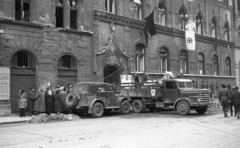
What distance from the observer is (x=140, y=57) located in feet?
86.0

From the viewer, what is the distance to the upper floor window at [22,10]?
18.6 m

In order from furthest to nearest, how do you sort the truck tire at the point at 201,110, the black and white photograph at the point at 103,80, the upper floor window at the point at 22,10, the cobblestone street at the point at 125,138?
the upper floor window at the point at 22,10
the truck tire at the point at 201,110
the black and white photograph at the point at 103,80
the cobblestone street at the point at 125,138

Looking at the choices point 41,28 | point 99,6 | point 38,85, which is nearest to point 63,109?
point 38,85

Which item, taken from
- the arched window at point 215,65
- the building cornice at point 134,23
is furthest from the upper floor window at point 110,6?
the arched window at point 215,65

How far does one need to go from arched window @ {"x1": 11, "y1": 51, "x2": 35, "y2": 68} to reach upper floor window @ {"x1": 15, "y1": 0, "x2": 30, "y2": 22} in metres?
2.26

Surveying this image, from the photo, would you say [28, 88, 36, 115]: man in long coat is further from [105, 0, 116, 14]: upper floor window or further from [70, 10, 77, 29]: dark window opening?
[105, 0, 116, 14]: upper floor window

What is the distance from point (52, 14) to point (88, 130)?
11.4m

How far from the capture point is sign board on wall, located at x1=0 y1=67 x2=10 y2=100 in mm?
16906

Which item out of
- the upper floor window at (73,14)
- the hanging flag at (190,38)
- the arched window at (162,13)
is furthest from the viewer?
the hanging flag at (190,38)

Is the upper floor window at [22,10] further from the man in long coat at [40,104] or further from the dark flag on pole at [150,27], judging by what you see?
the dark flag on pole at [150,27]

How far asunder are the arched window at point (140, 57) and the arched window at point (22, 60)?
998 cm

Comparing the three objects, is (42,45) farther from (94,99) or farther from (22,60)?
(94,99)

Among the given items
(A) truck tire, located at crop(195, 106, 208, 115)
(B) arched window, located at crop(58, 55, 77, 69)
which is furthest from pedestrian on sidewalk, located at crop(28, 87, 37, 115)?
(A) truck tire, located at crop(195, 106, 208, 115)

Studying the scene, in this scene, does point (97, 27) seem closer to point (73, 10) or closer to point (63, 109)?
point (73, 10)
